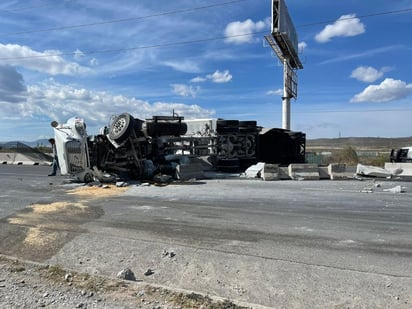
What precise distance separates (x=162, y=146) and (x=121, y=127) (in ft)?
8.51

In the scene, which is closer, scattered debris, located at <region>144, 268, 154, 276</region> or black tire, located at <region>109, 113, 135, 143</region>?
scattered debris, located at <region>144, 268, 154, 276</region>

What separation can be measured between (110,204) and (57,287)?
19.5 ft

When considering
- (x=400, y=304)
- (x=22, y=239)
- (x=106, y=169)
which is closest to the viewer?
(x=400, y=304)

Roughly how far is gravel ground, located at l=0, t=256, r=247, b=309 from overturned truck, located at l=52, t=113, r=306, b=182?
34.6 feet

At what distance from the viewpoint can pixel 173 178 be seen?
17.0 m

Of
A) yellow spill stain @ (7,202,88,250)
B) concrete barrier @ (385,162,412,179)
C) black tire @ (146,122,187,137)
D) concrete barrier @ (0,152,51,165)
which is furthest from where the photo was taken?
concrete barrier @ (0,152,51,165)

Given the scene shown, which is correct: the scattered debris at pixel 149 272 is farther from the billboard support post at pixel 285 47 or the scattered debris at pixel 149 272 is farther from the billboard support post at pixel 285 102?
the billboard support post at pixel 285 102

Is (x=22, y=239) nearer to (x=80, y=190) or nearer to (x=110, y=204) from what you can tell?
(x=110, y=204)

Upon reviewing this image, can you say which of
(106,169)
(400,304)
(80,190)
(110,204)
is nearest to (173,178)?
(106,169)

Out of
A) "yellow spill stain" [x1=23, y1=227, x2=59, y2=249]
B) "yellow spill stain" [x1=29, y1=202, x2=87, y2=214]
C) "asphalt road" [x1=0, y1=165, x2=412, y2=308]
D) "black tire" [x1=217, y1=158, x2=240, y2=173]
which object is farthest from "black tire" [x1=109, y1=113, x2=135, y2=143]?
"yellow spill stain" [x1=23, y1=227, x2=59, y2=249]

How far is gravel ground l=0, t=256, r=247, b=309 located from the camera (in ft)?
13.4

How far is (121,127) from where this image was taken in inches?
633

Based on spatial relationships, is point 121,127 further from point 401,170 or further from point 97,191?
point 401,170

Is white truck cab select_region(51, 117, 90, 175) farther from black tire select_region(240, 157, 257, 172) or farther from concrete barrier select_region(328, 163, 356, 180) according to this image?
concrete barrier select_region(328, 163, 356, 180)
